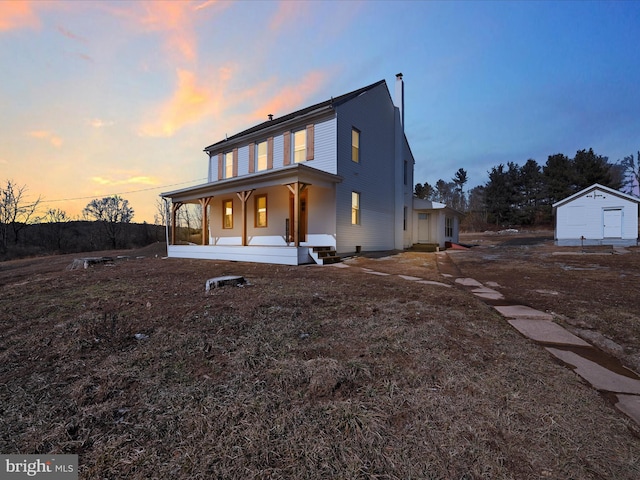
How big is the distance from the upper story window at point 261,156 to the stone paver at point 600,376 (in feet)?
45.4

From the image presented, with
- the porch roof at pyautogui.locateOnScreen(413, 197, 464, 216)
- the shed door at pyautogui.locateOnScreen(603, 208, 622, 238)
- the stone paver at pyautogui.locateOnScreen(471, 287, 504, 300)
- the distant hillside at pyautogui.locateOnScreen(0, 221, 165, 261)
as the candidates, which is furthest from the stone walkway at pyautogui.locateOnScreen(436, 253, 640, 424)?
the distant hillside at pyautogui.locateOnScreen(0, 221, 165, 261)

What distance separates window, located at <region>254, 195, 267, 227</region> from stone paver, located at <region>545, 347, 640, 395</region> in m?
12.6

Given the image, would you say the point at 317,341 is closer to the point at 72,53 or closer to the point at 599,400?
the point at 599,400

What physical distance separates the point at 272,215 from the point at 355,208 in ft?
13.7

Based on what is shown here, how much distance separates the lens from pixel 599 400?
2006 mm

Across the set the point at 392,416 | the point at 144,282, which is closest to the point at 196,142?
the point at 144,282

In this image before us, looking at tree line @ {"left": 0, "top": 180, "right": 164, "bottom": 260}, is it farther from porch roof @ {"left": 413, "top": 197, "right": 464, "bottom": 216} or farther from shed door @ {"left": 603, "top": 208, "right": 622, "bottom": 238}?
shed door @ {"left": 603, "top": 208, "right": 622, "bottom": 238}

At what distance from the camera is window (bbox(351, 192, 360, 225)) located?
13.1m

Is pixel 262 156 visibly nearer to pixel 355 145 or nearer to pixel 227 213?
pixel 227 213

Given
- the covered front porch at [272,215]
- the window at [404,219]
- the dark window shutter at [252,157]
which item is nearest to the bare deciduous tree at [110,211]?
the covered front porch at [272,215]

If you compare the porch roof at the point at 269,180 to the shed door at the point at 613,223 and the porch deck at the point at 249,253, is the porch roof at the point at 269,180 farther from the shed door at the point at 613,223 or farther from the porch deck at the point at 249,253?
the shed door at the point at 613,223

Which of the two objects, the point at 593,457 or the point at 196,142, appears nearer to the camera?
the point at 593,457

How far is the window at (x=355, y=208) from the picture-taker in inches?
515

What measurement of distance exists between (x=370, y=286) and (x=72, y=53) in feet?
40.2
